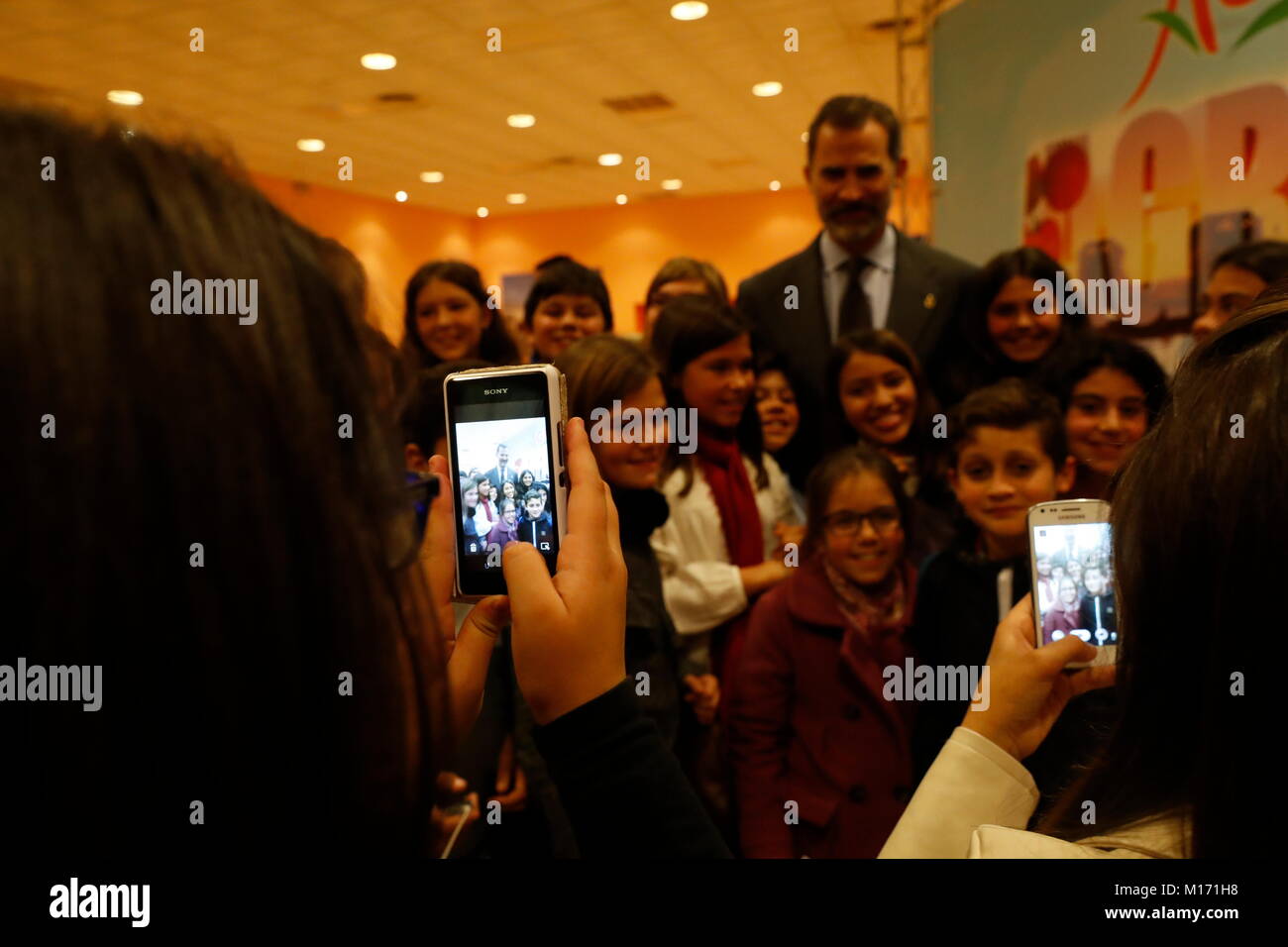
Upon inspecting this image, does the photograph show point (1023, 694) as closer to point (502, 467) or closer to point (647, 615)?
point (502, 467)

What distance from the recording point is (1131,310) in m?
2.92

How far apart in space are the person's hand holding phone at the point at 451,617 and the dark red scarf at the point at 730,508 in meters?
1.13

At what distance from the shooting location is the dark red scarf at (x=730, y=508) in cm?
194

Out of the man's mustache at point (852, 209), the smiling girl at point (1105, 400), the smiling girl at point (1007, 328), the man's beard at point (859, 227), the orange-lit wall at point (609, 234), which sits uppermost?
the orange-lit wall at point (609, 234)

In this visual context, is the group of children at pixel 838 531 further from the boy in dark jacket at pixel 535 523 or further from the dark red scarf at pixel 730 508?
the boy in dark jacket at pixel 535 523

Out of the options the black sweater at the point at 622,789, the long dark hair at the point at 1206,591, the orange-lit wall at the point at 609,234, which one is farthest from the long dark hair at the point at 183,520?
the orange-lit wall at the point at 609,234

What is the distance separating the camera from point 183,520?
34 cm

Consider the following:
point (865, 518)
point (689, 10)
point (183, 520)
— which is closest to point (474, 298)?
point (865, 518)

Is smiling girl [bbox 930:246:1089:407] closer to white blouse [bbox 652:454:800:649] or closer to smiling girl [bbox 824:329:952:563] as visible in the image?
smiling girl [bbox 824:329:952:563]

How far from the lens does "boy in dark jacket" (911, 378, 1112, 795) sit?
4.76ft

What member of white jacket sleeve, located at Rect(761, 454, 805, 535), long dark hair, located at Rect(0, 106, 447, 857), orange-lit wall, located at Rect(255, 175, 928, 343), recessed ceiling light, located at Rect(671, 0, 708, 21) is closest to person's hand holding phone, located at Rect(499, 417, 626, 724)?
long dark hair, located at Rect(0, 106, 447, 857)

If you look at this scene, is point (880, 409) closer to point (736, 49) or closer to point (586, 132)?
point (736, 49)

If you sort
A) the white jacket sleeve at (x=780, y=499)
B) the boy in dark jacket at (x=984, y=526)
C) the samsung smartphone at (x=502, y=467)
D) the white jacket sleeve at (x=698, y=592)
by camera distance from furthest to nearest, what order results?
1. the white jacket sleeve at (x=780, y=499)
2. the white jacket sleeve at (x=698, y=592)
3. the boy in dark jacket at (x=984, y=526)
4. the samsung smartphone at (x=502, y=467)
